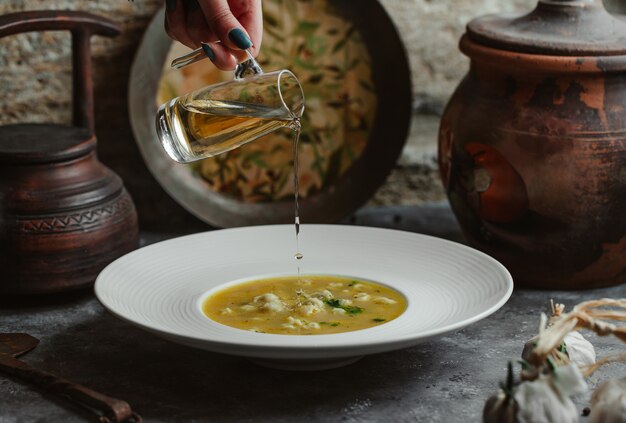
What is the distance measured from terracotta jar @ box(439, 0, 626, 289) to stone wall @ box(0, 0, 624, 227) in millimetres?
534

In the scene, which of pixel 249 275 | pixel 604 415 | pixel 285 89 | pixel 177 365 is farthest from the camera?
pixel 249 275

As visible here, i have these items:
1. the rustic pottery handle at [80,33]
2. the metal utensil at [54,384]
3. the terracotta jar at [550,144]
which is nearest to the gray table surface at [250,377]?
the metal utensil at [54,384]

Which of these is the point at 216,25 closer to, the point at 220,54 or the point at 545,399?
the point at 220,54

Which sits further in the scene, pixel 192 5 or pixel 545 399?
pixel 192 5

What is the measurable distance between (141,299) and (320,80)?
3.02 feet

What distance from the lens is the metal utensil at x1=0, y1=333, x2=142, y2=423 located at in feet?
4.31

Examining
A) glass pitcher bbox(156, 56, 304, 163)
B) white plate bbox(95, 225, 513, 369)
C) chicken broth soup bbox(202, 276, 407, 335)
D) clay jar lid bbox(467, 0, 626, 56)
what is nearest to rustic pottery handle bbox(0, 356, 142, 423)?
white plate bbox(95, 225, 513, 369)

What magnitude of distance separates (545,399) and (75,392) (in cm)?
64

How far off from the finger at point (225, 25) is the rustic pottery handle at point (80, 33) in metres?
0.46

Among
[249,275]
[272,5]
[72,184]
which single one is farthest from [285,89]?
[272,5]

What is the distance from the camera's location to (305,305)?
154 centimetres

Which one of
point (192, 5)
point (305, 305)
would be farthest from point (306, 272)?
point (192, 5)

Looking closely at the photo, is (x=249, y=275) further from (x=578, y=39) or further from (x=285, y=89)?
(x=578, y=39)

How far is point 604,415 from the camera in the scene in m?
1.23
